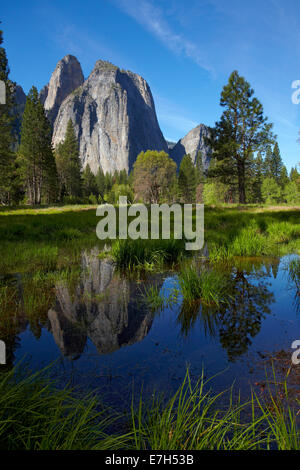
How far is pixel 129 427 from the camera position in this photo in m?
1.91

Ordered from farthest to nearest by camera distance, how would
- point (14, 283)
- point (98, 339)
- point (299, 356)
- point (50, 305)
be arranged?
point (14, 283)
point (50, 305)
point (98, 339)
point (299, 356)

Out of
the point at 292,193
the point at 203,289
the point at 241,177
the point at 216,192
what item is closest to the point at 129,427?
the point at 203,289

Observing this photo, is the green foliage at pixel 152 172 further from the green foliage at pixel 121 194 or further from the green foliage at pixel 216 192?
the green foliage at pixel 121 194

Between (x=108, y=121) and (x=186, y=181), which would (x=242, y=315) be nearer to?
(x=186, y=181)

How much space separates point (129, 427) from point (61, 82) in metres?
226

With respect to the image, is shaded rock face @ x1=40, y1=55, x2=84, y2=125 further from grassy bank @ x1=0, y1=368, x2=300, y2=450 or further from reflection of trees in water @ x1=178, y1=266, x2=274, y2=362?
grassy bank @ x1=0, y1=368, x2=300, y2=450

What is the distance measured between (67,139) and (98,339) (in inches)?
2511

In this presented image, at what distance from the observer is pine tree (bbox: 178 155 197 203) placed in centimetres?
7319

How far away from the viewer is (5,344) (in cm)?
317

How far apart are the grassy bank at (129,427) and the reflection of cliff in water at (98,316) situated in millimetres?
1088

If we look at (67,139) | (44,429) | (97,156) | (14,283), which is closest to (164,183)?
(67,139)

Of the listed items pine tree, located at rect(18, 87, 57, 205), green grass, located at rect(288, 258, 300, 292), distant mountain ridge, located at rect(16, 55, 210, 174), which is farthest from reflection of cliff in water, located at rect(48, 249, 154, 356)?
distant mountain ridge, located at rect(16, 55, 210, 174)
